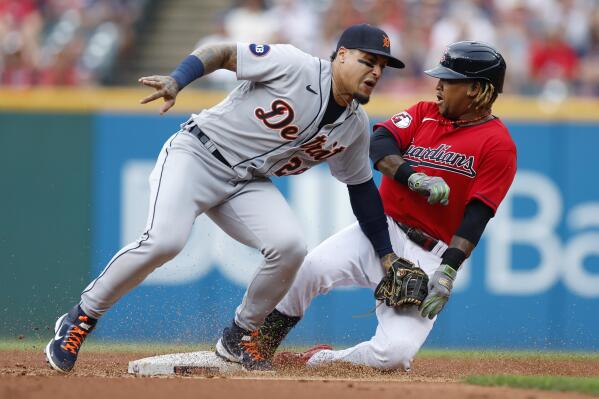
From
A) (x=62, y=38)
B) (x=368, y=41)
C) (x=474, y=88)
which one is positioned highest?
(x=368, y=41)

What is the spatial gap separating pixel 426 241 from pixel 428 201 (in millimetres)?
511

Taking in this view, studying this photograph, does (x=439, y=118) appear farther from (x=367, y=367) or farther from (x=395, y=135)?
(x=367, y=367)

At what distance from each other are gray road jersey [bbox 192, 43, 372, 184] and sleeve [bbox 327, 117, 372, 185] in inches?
3.1

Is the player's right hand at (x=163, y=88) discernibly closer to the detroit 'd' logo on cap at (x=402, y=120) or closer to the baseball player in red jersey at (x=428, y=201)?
the baseball player in red jersey at (x=428, y=201)

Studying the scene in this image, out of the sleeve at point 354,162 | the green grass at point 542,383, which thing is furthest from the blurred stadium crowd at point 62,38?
the green grass at point 542,383

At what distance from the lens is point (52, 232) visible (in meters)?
9.14

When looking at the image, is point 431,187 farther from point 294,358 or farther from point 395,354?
point 294,358

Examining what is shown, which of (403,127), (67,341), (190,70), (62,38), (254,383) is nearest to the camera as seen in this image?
(254,383)

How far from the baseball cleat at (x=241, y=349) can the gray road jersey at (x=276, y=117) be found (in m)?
0.94

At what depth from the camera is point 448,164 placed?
5.97 m

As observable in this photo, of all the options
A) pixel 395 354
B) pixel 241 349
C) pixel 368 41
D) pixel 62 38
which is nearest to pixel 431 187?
pixel 368 41

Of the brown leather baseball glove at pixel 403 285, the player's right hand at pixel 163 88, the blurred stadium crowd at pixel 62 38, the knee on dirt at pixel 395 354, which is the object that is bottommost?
the blurred stadium crowd at pixel 62 38

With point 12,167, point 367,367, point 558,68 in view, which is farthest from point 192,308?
point 558,68

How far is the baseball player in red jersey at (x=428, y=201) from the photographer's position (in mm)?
5805
